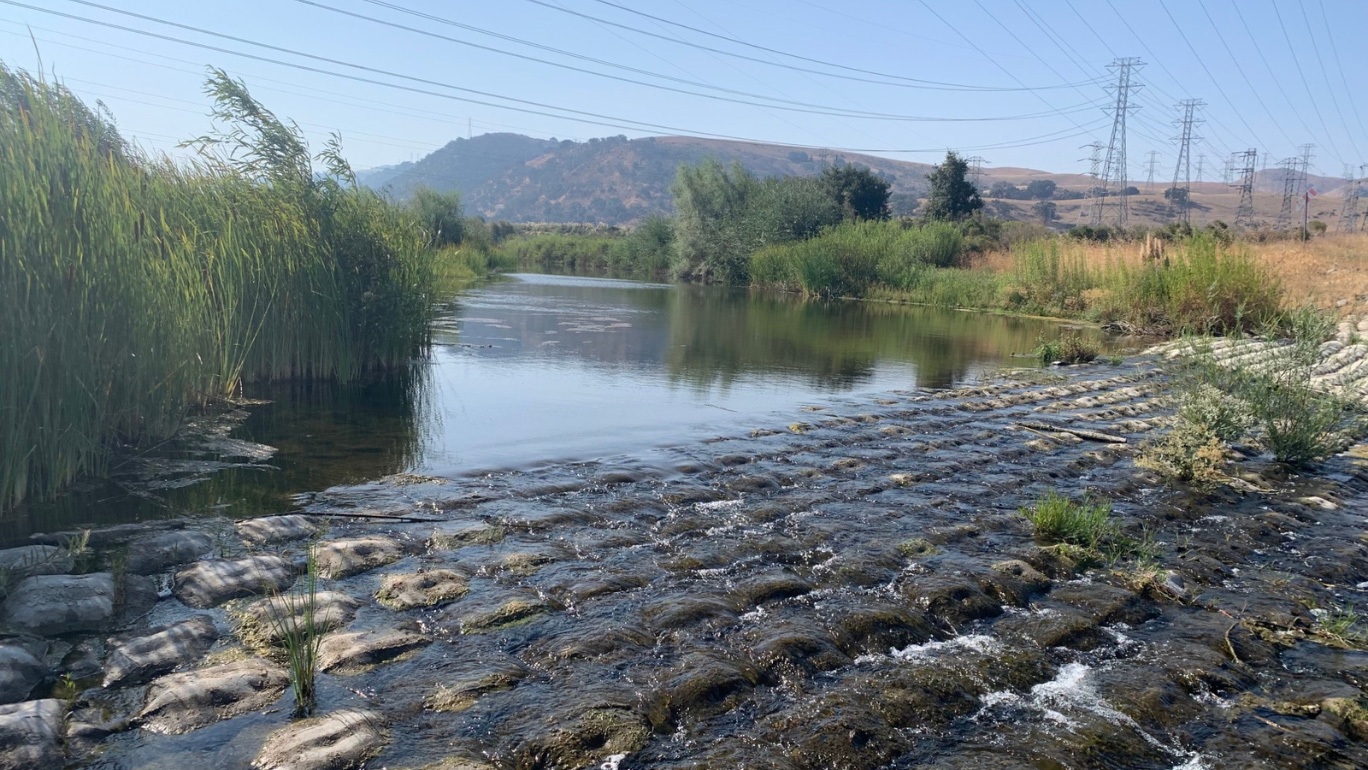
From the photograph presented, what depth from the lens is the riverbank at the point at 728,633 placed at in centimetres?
327

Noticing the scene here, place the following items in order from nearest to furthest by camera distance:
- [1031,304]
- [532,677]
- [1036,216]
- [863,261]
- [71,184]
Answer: [532,677]
[71,184]
[1031,304]
[863,261]
[1036,216]

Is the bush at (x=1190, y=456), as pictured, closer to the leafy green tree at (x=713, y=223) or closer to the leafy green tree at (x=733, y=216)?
the leafy green tree at (x=733, y=216)

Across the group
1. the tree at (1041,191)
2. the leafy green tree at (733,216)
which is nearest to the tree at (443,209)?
the leafy green tree at (733,216)

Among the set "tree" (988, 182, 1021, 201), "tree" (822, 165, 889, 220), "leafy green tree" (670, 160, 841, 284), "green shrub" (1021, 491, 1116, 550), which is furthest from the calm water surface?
"tree" (988, 182, 1021, 201)

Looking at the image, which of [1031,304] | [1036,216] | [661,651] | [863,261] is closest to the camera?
[661,651]

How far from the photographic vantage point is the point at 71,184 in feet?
18.2

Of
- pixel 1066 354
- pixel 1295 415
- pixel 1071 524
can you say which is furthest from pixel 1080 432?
pixel 1066 354

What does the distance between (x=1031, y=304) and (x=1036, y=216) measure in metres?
81.3

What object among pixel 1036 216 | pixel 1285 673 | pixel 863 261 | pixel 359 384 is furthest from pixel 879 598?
pixel 1036 216

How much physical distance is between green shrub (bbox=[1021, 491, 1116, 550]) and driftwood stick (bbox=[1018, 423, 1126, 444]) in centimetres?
339

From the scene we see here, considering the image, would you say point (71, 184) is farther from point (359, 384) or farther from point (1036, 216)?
Result: point (1036, 216)

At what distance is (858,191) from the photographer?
4766cm

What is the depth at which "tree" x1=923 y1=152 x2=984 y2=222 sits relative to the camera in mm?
49125

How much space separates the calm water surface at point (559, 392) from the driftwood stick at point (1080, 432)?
8.66 ft
